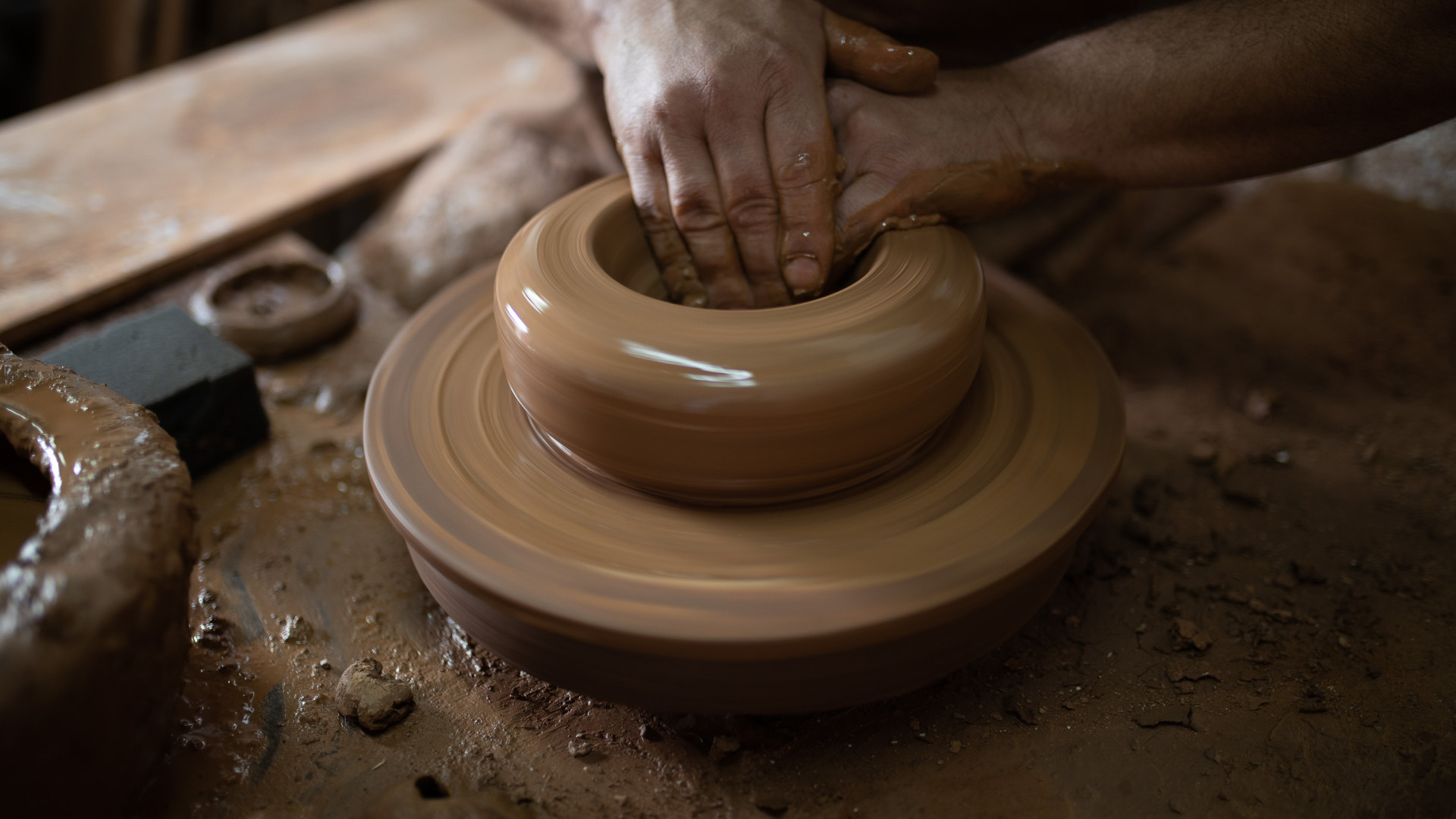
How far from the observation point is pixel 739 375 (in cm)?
129

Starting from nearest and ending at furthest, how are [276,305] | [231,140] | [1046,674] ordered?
[1046,674], [276,305], [231,140]

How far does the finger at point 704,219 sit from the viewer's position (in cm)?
162

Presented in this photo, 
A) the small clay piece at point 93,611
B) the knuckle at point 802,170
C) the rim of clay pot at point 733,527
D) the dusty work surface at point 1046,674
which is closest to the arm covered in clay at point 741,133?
the knuckle at point 802,170

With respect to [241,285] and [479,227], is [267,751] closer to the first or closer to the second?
[241,285]

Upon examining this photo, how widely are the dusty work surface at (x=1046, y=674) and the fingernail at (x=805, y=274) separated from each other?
745 millimetres

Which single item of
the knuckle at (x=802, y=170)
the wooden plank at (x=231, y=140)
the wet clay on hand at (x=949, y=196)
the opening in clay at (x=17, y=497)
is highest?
the knuckle at (x=802, y=170)

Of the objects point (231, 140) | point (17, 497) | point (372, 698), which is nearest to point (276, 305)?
point (231, 140)

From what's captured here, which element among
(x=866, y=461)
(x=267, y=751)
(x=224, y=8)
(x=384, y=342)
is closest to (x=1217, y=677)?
(x=866, y=461)

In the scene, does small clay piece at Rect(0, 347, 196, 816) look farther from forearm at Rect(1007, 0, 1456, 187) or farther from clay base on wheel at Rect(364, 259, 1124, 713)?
forearm at Rect(1007, 0, 1456, 187)

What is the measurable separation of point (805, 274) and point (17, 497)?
133 cm

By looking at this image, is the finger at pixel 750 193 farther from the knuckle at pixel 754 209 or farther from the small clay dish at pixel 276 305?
the small clay dish at pixel 276 305

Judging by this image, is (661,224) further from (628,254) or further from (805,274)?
(805,274)

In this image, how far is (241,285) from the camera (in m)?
2.55

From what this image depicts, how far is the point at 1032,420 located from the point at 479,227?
1.88 meters
